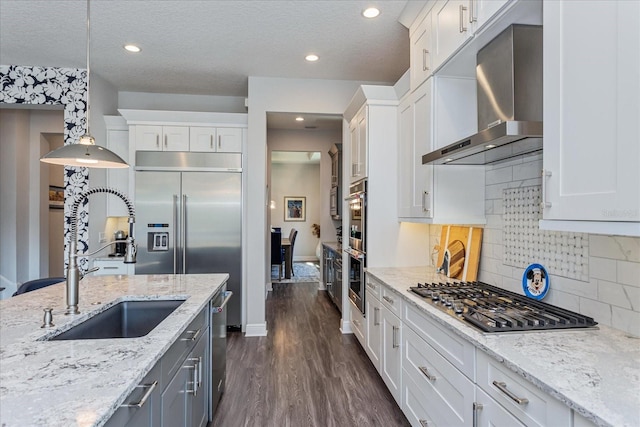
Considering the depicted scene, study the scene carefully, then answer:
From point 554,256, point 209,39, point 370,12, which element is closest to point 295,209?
point 209,39

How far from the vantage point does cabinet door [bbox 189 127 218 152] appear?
4121mm

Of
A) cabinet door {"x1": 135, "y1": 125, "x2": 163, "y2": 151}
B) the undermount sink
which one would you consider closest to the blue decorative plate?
the undermount sink

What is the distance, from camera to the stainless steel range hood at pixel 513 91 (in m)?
1.54

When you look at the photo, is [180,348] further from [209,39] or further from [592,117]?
[209,39]

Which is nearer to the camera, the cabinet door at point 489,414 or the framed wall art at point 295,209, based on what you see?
the cabinet door at point 489,414

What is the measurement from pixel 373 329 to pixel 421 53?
2146 mm

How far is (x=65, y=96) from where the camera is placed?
3.90 metres

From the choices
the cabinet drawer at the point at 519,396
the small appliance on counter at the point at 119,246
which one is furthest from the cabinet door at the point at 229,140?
the cabinet drawer at the point at 519,396

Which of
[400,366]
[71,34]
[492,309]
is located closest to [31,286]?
[71,34]

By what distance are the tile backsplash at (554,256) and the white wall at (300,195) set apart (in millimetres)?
8272

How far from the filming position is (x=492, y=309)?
1.68m

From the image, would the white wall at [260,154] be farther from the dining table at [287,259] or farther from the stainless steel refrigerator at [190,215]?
the dining table at [287,259]

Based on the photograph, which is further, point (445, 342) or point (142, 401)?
point (445, 342)

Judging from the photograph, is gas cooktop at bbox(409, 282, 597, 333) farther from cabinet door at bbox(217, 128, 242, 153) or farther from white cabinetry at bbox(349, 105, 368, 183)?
cabinet door at bbox(217, 128, 242, 153)
